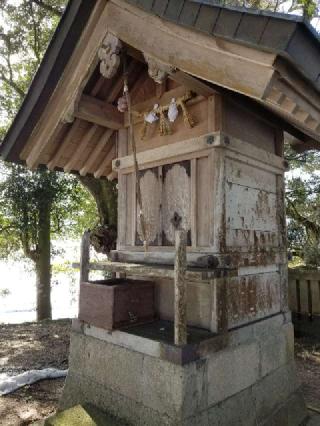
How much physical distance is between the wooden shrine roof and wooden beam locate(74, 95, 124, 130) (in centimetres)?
1

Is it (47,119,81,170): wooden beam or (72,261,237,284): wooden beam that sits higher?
(47,119,81,170): wooden beam

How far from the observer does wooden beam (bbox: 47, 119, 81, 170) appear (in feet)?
13.7

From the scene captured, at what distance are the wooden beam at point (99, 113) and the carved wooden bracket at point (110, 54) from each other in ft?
1.82

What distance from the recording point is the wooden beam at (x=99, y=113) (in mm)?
3689

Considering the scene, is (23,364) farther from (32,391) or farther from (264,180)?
(264,180)

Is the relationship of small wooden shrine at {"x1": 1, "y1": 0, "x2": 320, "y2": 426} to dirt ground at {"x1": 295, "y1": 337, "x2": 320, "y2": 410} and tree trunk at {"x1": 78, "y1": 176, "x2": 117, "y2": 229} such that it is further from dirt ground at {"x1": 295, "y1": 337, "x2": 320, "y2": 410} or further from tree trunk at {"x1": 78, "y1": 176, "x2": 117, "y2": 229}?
tree trunk at {"x1": 78, "y1": 176, "x2": 117, "y2": 229}

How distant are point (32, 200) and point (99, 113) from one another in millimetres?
7074

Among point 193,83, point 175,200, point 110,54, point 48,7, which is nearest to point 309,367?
point 175,200

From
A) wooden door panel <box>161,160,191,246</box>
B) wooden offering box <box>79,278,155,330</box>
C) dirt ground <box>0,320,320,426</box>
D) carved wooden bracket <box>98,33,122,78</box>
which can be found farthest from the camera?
dirt ground <box>0,320,320,426</box>

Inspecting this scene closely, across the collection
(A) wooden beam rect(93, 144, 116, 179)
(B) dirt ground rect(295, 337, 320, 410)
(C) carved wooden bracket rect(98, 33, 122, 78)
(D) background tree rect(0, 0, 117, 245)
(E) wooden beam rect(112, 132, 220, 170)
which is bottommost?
(B) dirt ground rect(295, 337, 320, 410)

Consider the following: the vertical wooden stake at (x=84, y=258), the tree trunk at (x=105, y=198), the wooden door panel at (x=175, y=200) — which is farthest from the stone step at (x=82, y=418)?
the tree trunk at (x=105, y=198)

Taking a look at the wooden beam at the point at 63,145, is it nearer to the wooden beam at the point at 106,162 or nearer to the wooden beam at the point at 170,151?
the wooden beam at the point at 106,162

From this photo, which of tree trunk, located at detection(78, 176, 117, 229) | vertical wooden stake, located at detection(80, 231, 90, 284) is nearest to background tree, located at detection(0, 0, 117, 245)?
tree trunk, located at detection(78, 176, 117, 229)

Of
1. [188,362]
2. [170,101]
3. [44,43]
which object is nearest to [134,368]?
[188,362]
